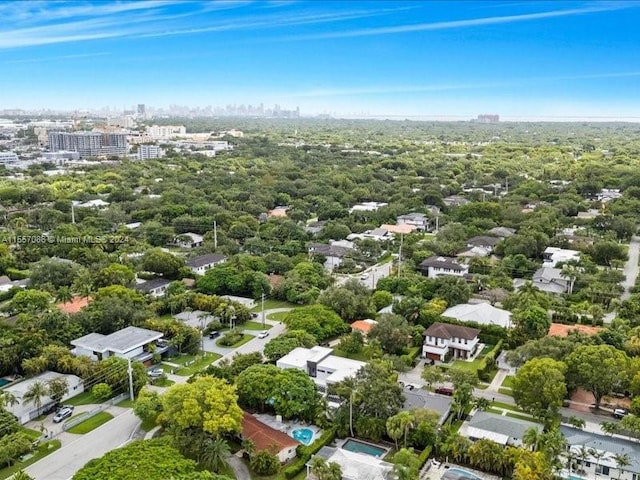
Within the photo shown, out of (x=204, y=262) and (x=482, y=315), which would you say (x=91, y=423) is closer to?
(x=482, y=315)

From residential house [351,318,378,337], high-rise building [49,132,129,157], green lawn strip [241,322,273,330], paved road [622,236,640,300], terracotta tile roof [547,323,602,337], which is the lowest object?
green lawn strip [241,322,273,330]

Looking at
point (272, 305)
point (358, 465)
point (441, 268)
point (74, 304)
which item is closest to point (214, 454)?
point (358, 465)

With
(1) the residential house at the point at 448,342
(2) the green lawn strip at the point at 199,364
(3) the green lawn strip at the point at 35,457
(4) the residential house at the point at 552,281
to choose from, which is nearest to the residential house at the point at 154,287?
(2) the green lawn strip at the point at 199,364

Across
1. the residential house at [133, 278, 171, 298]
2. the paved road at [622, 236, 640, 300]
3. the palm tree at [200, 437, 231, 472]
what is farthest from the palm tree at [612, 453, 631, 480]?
the residential house at [133, 278, 171, 298]

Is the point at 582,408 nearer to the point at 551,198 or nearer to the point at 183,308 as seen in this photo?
the point at 183,308

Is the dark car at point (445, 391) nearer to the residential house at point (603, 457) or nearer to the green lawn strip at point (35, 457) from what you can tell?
the residential house at point (603, 457)

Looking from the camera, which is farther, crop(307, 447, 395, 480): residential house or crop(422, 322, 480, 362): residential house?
crop(422, 322, 480, 362): residential house

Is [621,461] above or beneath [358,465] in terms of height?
above

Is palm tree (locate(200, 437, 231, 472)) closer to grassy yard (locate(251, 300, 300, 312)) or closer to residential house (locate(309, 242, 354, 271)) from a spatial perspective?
grassy yard (locate(251, 300, 300, 312))
